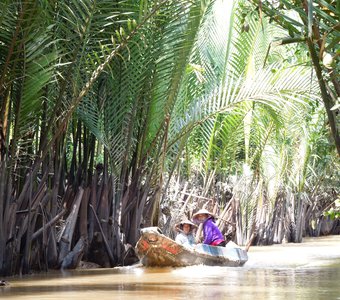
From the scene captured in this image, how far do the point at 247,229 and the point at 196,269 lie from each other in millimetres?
7706

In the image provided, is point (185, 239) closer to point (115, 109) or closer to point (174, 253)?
point (174, 253)

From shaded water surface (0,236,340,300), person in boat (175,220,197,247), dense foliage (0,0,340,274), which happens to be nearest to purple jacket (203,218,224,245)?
person in boat (175,220,197,247)

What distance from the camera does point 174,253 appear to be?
13.2 m

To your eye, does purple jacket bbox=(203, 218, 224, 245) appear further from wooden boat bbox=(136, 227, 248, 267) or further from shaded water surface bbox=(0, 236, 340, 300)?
shaded water surface bbox=(0, 236, 340, 300)

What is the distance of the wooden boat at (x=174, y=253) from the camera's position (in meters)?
12.7

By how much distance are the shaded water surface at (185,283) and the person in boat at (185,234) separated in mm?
539

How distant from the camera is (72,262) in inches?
478

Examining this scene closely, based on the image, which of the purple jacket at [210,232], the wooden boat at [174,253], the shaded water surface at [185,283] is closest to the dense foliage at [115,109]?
the wooden boat at [174,253]

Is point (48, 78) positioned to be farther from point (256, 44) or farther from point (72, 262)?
point (256, 44)

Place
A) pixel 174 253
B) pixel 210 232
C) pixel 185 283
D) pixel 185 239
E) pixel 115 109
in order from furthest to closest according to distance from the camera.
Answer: pixel 210 232 → pixel 185 239 → pixel 174 253 → pixel 115 109 → pixel 185 283

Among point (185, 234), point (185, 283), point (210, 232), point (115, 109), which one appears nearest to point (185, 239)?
point (185, 234)

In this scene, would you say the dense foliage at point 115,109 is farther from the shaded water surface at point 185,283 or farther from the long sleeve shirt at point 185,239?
the shaded water surface at point 185,283

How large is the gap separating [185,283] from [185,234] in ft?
11.6

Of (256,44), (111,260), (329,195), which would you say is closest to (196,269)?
(111,260)
